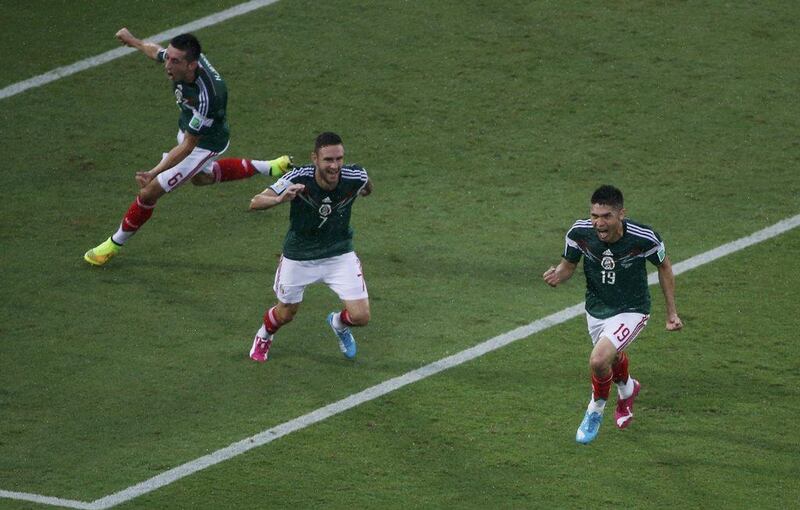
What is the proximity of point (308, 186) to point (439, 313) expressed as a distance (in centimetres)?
208

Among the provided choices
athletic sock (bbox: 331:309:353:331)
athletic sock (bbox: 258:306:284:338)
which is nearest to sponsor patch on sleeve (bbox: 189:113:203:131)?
athletic sock (bbox: 258:306:284:338)

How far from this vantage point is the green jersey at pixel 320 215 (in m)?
11.1

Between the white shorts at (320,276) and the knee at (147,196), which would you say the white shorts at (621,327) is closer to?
the white shorts at (320,276)

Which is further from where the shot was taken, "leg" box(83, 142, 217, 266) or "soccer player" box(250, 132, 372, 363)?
"leg" box(83, 142, 217, 266)

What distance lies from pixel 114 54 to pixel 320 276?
6619 millimetres

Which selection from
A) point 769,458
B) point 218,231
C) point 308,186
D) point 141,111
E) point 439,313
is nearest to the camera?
point 769,458

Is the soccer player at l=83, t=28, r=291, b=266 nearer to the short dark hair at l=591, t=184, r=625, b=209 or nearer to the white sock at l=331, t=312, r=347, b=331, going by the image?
the white sock at l=331, t=312, r=347, b=331

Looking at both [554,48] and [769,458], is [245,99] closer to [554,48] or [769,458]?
[554,48]

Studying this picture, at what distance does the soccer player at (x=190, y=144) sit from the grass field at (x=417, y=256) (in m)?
0.51

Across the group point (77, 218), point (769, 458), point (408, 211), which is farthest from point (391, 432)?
point (77, 218)

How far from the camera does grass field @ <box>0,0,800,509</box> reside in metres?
10.3

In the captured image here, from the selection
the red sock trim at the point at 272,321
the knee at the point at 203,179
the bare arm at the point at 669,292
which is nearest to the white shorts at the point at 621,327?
the bare arm at the point at 669,292

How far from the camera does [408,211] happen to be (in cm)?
1430

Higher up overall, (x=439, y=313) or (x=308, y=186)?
(x=308, y=186)
